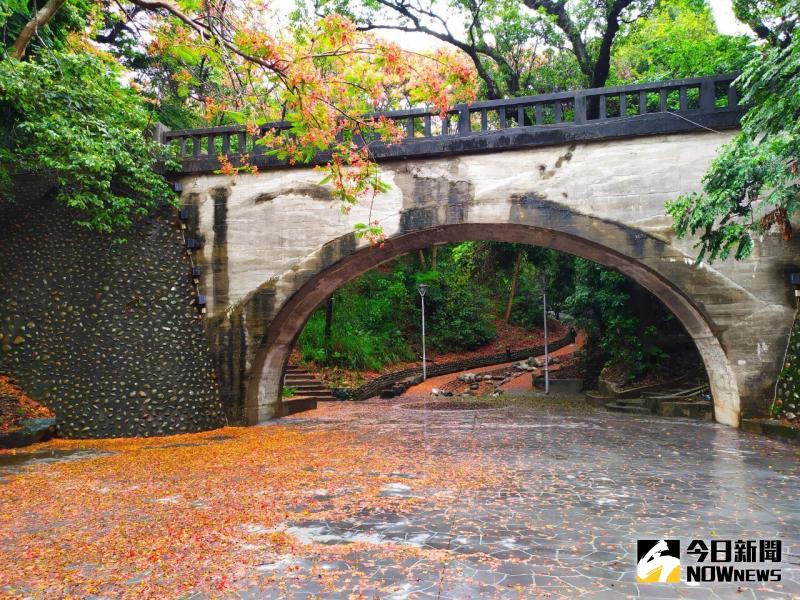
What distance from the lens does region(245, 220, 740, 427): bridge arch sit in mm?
8156

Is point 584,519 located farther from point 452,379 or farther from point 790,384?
point 452,379

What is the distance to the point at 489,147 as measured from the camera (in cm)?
874

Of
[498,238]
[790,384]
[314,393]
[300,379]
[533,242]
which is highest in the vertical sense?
[498,238]

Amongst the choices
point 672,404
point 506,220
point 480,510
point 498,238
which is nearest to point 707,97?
point 506,220

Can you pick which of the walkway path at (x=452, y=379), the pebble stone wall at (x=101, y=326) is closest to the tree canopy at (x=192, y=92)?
the pebble stone wall at (x=101, y=326)

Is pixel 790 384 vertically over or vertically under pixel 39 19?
under

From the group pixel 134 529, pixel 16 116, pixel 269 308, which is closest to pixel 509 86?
pixel 269 308

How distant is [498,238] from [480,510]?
6.01 meters

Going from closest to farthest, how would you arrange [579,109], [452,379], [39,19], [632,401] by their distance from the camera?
[39,19]
[579,109]
[632,401]
[452,379]

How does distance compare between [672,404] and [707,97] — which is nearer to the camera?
[707,97]

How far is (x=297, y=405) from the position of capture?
1171 centimetres

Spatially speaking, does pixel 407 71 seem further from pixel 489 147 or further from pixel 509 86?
pixel 509 86

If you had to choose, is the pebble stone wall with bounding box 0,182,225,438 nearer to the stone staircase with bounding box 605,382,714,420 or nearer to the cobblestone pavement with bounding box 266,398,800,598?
the cobblestone pavement with bounding box 266,398,800,598

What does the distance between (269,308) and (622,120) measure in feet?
19.9
